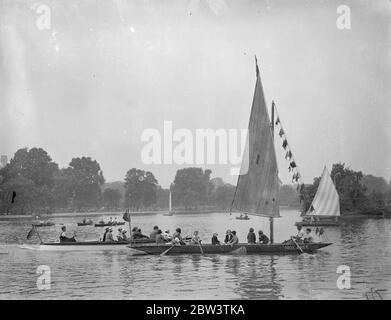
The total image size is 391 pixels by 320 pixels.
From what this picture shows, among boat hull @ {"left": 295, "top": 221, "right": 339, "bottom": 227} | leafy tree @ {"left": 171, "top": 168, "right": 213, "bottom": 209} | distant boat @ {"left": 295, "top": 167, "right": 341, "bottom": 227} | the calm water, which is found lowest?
the calm water

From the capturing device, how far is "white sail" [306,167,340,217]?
68269 mm

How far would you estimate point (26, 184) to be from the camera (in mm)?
117625

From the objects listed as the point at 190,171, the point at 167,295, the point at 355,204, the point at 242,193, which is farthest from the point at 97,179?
the point at 167,295

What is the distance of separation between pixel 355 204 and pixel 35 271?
7727 centimetres

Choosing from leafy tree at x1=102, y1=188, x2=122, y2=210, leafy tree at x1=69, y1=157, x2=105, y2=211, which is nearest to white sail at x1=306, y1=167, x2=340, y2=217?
leafy tree at x1=69, y1=157, x2=105, y2=211

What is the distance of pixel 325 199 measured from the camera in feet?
230

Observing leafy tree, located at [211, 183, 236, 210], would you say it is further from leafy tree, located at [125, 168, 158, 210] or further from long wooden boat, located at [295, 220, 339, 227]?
long wooden boat, located at [295, 220, 339, 227]

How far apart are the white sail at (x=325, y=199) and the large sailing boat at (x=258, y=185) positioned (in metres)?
34.0

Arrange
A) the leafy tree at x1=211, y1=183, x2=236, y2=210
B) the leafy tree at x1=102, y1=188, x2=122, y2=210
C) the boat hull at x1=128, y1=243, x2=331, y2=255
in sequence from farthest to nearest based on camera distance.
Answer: the leafy tree at x1=102, y1=188, x2=122, y2=210, the leafy tree at x1=211, y1=183, x2=236, y2=210, the boat hull at x1=128, y1=243, x2=331, y2=255

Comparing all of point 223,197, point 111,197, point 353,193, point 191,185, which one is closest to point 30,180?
point 111,197

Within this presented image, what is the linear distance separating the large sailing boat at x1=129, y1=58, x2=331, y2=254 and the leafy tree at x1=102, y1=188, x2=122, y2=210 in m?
116

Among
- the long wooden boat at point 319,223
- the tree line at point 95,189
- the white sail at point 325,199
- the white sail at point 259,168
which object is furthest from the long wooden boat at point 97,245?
the tree line at point 95,189

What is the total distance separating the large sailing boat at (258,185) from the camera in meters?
33.7

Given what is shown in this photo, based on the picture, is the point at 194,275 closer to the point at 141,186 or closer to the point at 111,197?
the point at 141,186
